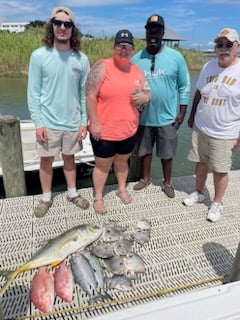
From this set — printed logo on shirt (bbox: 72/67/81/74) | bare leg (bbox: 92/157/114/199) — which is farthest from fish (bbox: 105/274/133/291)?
printed logo on shirt (bbox: 72/67/81/74)

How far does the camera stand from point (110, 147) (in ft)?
9.78

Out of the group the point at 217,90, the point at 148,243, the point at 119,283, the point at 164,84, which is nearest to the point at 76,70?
the point at 164,84

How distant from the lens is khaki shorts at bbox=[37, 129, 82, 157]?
2895mm

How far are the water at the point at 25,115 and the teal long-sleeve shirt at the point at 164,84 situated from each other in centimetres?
243

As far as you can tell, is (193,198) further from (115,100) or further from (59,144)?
(59,144)

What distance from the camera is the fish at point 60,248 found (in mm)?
2287

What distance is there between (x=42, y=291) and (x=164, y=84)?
2.22 metres

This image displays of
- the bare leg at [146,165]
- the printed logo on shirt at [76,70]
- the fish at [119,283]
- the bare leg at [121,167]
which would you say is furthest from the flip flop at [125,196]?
the printed logo on shirt at [76,70]

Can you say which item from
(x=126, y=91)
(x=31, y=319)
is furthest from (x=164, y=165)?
(x=31, y=319)

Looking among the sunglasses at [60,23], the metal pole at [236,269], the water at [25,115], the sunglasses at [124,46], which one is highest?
the sunglasses at [60,23]

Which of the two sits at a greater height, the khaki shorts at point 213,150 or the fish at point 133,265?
the khaki shorts at point 213,150

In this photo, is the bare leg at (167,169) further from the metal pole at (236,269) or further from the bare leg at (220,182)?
the metal pole at (236,269)

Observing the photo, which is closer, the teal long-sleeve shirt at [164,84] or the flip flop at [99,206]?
the teal long-sleeve shirt at [164,84]

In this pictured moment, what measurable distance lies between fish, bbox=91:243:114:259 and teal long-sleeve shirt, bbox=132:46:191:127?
4.65 feet
